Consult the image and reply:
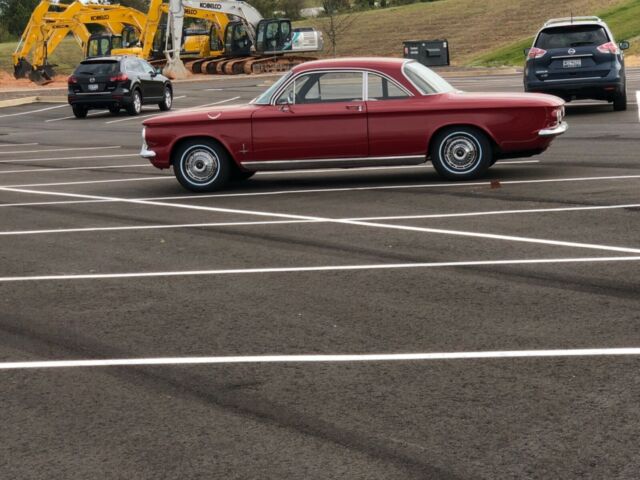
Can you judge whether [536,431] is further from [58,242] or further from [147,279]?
[58,242]

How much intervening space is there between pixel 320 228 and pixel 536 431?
20.7 feet

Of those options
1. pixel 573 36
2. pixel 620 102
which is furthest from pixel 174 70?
pixel 573 36

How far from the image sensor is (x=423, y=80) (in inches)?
580

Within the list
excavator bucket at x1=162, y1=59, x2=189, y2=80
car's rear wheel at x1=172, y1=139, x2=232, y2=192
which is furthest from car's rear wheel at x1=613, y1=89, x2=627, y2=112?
excavator bucket at x1=162, y1=59, x2=189, y2=80

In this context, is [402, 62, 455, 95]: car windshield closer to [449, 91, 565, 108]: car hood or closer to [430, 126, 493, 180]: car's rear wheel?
[449, 91, 565, 108]: car hood

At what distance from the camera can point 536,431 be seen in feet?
18.4

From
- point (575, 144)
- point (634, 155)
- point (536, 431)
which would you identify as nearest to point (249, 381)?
point (536, 431)

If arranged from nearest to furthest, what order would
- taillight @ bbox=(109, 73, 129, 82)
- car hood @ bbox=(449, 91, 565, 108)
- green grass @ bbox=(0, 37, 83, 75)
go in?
car hood @ bbox=(449, 91, 565, 108), taillight @ bbox=(109, 73, 129, 82), green grass @ bbox=(0, 37, 83, 75)

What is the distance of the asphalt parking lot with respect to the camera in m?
5.49

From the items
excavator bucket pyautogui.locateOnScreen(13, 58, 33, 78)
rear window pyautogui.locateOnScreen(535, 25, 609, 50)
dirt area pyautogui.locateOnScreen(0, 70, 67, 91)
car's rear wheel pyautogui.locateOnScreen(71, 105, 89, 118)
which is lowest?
car's rear wheel pyautogui.locateOnScreen(71, 105, 89, 118)

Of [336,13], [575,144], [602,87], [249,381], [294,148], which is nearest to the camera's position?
[249,381]

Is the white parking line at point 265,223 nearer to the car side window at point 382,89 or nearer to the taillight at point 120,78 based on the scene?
the car side window at point 382,89

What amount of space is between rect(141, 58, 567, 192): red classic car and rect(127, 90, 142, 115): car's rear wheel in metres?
19.3

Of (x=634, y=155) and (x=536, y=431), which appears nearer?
(x=536, y=431)
